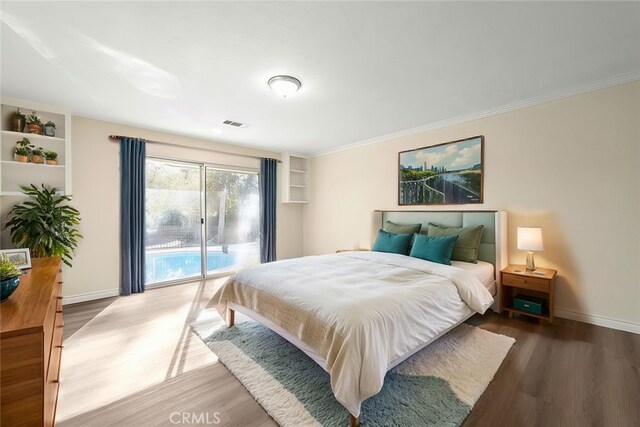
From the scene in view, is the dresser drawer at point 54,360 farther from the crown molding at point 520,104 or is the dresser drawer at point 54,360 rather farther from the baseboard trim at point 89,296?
the crown molding at point 520,104

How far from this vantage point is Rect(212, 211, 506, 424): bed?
4.96ft

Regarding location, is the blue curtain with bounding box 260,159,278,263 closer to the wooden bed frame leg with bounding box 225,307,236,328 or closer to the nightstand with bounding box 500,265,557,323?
the wooden bed frame leg with bounding box 225,307,236,328

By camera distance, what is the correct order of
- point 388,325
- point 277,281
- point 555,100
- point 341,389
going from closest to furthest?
point 341,389 < point 388,325 < point 277,281 < point 555,100

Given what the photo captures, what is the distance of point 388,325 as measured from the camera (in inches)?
66.4

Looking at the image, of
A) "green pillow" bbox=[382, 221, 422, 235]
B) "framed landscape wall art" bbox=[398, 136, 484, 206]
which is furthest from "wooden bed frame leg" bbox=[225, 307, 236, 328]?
"framed landscape wall art" bbox=[398, 136, 484, 206]

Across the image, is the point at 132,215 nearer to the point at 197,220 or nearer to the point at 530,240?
the point at 197,220

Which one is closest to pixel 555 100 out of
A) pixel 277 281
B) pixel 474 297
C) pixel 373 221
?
pixel 474 297

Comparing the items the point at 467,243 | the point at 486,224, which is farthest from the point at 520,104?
the point at 467,243

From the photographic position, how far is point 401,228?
3898 mm

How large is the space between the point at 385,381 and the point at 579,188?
2852 millimetres

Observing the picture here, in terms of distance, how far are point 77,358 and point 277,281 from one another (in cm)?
176

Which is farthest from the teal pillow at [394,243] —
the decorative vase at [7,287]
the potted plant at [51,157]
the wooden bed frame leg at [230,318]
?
the potted plant at [51,157]

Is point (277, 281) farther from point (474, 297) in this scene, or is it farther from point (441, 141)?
point (441, 141)

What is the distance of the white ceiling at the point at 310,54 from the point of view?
171cm
